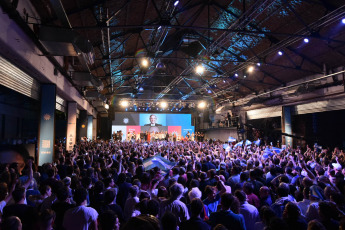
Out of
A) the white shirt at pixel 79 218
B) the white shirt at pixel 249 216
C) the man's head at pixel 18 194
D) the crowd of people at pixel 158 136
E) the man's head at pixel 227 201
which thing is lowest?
the white shirt at pixel 249 216

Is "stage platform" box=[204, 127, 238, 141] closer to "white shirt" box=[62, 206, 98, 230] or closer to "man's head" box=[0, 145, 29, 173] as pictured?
"man's head" box=[0, 145, 29, 173]

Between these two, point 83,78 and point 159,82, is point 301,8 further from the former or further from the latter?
point 159,82

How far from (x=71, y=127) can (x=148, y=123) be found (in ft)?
50.9

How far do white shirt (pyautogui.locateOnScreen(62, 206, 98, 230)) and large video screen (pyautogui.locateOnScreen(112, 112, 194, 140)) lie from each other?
84.2ft

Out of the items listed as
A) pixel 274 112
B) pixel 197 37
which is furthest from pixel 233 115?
pixel 197 37

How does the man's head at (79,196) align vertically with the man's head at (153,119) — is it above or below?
below

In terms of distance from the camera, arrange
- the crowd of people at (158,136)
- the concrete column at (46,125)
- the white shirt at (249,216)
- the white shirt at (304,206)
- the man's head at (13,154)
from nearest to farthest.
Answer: the white shirt at (249,216) < the white shirt at (304,206) < the man's head at (13,154) < the concrete column at (46,125) < the crowd of people at (158,136)

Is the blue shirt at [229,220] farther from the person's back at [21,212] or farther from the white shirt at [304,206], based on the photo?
the person's back at [21,212]

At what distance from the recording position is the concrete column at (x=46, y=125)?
29.5ft

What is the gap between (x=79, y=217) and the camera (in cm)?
283

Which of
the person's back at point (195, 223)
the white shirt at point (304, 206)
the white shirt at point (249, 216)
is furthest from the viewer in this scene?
the white shirt at point (304, 206)

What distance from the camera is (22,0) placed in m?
5.89

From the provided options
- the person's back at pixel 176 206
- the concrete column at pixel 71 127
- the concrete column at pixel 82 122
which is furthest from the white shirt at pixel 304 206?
the concrete column at pixel 82 122

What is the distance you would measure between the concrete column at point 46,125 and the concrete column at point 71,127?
4.71 m
